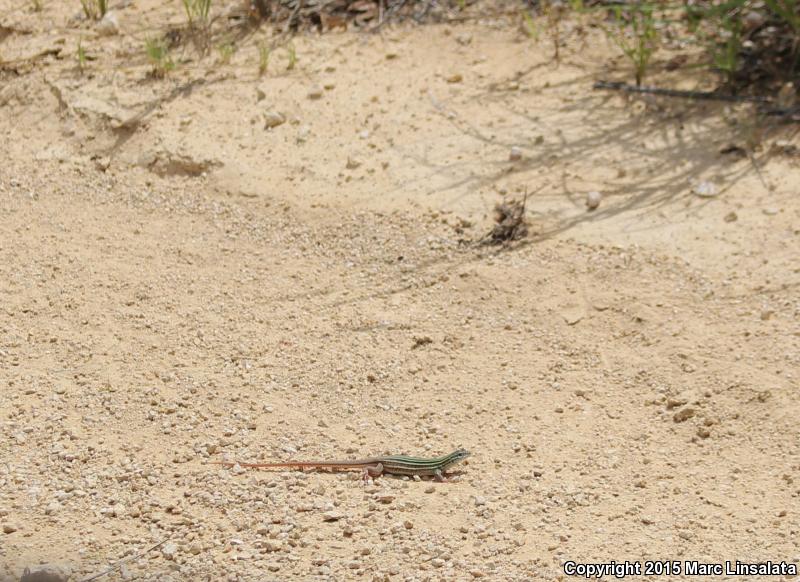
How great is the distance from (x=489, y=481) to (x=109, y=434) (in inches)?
54.1

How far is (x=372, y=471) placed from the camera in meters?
3.78

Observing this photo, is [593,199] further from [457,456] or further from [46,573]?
[46,573]

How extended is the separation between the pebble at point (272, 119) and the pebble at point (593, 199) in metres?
1.61

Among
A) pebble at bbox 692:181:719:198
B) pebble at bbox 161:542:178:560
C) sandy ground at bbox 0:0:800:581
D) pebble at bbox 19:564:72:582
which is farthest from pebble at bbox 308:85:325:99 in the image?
pebble at bbox 19:564:72:582

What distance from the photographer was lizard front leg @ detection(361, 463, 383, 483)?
12.3 ft

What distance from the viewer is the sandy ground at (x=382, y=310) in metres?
3.57

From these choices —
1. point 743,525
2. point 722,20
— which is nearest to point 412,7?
point 722,20

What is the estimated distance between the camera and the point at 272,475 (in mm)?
3779

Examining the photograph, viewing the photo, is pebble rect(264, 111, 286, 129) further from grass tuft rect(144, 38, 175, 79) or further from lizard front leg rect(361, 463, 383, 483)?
lizard front leg rect(361, 463, 383, 483)

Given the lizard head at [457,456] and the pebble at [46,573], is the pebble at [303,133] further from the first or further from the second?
the pebble at [46,573]

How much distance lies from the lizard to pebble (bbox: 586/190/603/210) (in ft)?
5.76

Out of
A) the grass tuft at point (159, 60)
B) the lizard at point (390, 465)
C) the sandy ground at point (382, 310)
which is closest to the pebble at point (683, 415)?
the sandy ground at point (382, 310)

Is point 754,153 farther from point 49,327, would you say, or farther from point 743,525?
point 49,327

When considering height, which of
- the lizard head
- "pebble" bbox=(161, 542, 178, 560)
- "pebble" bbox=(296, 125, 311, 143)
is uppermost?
"pebble" bbox=(296, 125, 311, 143)
